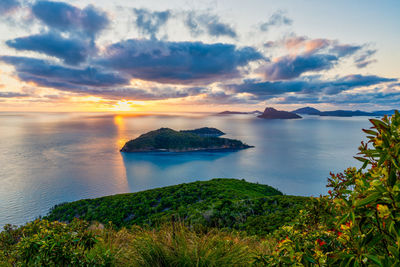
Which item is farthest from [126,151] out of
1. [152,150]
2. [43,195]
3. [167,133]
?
[43,195]

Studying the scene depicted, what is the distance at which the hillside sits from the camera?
1816 cm

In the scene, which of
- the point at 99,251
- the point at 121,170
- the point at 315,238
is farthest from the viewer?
the point at 121,170

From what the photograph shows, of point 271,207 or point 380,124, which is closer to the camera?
point 380,124

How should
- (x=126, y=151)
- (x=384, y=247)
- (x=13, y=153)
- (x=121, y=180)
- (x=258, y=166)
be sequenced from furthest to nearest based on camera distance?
(x=126, y=151) < (x=13, y=153) < (x=258, y=166) < (x=121, y=180) < (x=384, y=247)

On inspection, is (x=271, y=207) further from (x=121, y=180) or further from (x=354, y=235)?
(x=121, y=180)

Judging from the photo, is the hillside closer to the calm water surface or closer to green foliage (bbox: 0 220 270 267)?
green foliage (bbox: 0 220 270 267)

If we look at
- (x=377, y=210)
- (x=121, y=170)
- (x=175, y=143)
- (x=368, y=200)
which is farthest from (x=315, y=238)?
(x=175, y=143)

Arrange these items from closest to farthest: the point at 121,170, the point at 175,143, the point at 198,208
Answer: the point at 198,208 < the point at 121,170 < the point at 175,143

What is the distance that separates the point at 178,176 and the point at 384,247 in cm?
10073

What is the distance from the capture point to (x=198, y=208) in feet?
74.6

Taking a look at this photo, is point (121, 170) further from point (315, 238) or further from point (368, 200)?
point (368, 200)

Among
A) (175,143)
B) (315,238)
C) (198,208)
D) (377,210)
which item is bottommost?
(175,143)

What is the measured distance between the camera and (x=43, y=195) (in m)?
79.5

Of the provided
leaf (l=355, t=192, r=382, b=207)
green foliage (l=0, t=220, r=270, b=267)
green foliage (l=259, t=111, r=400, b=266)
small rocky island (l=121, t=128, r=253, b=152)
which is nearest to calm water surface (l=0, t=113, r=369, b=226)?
small rocky island (l=121, t=128, r=253, b=152)
